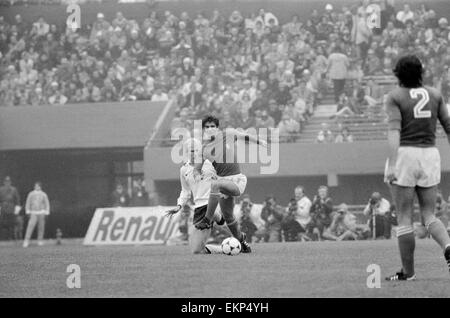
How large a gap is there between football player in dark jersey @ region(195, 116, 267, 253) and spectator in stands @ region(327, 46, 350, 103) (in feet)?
48.8

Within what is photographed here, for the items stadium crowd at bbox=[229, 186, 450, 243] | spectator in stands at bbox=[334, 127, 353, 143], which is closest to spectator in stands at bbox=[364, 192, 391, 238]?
stadium crowd at bbox=[229, 186, 450, 243]

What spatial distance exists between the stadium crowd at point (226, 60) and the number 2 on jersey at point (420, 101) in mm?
19088

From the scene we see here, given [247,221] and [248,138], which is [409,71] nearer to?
[248,138]

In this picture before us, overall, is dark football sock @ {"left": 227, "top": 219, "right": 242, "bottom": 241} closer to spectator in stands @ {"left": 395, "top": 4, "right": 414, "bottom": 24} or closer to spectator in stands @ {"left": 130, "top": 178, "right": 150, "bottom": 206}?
spectator in stands @ {"left": 130, "top": 178, "right": 150, "bottom": 206}

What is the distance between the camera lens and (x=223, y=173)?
15836mm

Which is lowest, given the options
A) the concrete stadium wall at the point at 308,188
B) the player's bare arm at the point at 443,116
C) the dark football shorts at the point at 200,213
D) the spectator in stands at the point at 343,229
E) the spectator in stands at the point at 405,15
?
the spectator in stands at the point at 343,229

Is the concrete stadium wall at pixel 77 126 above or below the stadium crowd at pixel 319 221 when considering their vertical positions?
above

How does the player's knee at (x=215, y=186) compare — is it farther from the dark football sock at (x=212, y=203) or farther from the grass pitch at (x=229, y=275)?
the grass pitch at (x=229, y=275)

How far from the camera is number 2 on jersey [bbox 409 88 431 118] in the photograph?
34.1ft

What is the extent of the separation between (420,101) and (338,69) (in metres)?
20.3

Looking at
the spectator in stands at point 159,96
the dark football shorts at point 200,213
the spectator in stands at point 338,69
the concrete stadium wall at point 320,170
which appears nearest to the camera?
the dark football shorts at point 200,213

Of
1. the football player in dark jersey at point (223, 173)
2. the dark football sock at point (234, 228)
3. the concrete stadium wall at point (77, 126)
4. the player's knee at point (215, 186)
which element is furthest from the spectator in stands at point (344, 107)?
the player's knee at point (215, 186)

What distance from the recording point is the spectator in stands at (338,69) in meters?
30.5

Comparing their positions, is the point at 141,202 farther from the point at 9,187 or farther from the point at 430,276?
the point at 430,276
